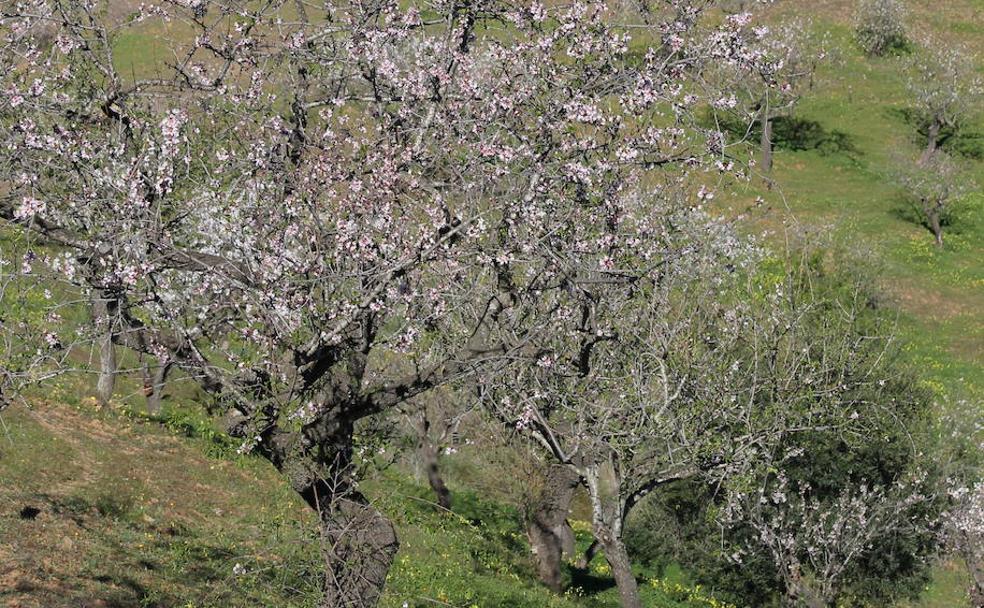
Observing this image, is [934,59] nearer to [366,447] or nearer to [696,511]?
[696,511]

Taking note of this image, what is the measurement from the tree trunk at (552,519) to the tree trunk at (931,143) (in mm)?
45376

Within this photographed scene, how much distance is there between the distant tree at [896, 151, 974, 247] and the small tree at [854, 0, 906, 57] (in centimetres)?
1585

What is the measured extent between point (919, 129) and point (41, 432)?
57.7 m

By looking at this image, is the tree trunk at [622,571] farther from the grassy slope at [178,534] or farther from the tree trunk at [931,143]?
the tree trunk at [931,143]

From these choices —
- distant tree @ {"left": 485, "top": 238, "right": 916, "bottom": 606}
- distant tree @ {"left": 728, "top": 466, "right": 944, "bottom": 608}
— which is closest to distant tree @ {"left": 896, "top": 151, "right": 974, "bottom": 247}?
distant tree @ {"left": 728, "top": 466, "right": 944, "bottom": 608}

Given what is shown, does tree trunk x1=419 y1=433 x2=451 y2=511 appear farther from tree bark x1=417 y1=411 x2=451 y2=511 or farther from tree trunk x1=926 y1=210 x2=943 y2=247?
tree trunk x1=926 y1=210 x2=943 y2=247

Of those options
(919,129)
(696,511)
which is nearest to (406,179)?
(696,511)

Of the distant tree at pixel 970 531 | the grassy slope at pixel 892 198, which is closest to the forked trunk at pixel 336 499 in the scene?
the distant tree at pixel 970 531

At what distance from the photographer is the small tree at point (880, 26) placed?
71.4 metres

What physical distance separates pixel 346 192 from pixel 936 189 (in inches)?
2033

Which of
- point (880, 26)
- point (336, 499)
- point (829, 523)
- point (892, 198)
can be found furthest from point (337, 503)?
point (880, 26)

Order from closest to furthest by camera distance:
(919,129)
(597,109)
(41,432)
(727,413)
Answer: (597,109)
(727,413)
(41,432)
(919,129)

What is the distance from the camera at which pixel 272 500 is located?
21.6m

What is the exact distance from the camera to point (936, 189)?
5619 cm
